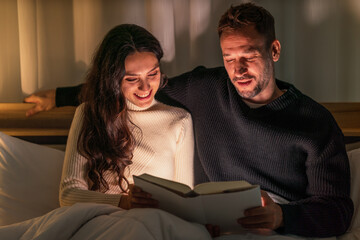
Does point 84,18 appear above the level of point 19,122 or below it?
above

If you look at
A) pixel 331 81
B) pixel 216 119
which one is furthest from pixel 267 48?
pixel 331 81

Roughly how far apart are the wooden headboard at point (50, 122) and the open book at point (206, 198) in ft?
2.68

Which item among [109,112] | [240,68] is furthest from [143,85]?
[240,68]

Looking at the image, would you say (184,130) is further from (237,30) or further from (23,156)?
(23,156)

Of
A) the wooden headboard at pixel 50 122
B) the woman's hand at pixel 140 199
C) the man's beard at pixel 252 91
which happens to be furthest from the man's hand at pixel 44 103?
the man's beard at pixel 252 91

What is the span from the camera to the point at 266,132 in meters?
1.64

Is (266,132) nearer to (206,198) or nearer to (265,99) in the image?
(265,99)

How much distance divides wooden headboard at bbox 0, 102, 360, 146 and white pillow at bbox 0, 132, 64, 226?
6.2 inches

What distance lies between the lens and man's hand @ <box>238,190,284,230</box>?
1.31 metres

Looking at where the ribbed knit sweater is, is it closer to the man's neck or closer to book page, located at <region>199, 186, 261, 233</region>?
the man's neck

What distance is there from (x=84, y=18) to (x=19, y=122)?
0.58 metres

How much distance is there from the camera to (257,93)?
1.60 meters

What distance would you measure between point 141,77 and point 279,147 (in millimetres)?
564

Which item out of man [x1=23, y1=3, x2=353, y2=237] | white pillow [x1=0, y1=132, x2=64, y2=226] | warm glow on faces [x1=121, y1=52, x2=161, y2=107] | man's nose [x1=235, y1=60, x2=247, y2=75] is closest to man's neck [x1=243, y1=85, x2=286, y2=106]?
man [x1=23, y1=3, x2=353, y2=237]
